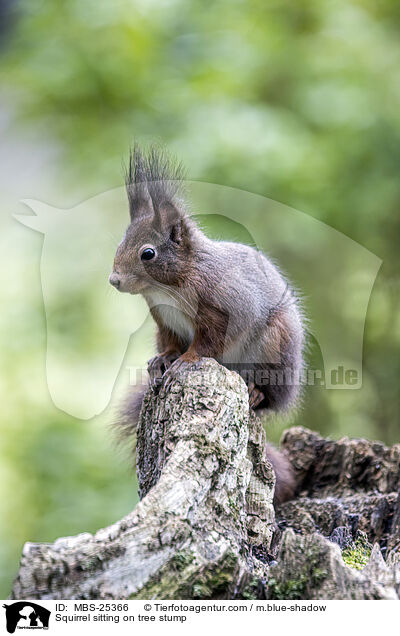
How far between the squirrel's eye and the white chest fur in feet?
0.34

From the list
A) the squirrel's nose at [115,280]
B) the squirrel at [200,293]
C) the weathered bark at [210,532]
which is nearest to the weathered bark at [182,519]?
the weathered bark at [210,532]

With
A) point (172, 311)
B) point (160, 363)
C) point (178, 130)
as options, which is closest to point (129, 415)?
point (160, 363)

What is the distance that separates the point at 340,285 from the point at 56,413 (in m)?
1.63

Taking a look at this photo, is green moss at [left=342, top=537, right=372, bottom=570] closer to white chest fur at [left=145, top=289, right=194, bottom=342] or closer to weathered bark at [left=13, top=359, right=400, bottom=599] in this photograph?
weathered bark at [left=13, top=359, right=400, bottom=599]

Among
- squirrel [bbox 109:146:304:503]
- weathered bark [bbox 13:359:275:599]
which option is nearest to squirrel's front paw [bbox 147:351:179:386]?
squirrel [bbox 109:146:304:503]

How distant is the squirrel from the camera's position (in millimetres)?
2018

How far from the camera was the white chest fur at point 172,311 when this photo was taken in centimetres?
210

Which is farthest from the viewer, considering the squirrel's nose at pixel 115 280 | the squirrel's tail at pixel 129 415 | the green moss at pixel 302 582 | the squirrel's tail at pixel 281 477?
the squirrel's tail at pixel 129 415

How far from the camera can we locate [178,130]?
364 centimetres

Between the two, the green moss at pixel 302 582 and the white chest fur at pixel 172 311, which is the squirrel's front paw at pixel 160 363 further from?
the green moss at pixel 302 582

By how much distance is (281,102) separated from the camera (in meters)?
3.89
